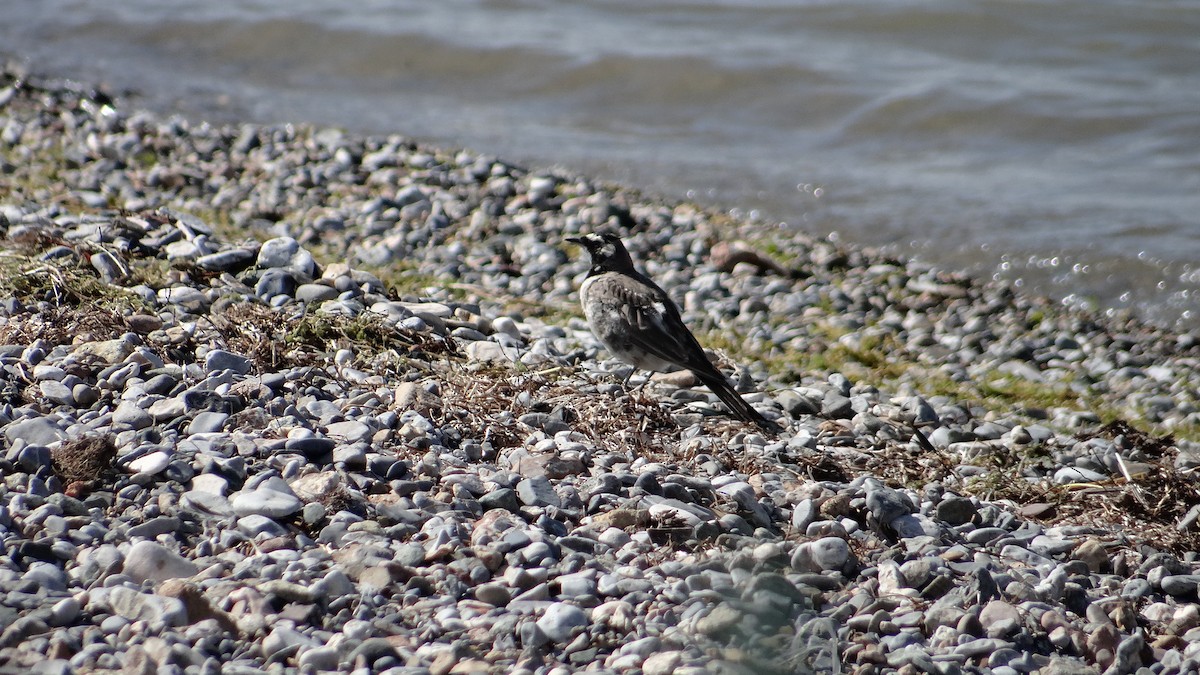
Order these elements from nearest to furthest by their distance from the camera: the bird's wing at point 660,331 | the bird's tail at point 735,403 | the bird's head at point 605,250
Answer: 1. the bird's tail at point 735,403
2. the bird's wing at point 660,331
3. the bird's head at point 605,250

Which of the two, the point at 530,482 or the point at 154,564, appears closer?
the point at 154,564

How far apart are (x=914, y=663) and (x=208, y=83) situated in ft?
47.3

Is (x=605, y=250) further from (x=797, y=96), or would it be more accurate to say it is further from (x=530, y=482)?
(x=797, y=96)

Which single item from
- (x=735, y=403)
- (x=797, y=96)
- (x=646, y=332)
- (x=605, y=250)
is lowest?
(x=735, y=403)

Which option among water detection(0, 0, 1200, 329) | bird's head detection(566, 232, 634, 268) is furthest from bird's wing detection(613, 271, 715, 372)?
water detection(0, 0, 1200, 329)

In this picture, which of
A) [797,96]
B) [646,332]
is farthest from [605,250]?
[797,96]

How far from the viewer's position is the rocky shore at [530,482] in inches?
149

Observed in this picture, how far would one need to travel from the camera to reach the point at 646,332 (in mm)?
6352

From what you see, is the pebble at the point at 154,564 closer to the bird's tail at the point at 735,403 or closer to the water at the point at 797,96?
the bird's tail at the point at 735,403

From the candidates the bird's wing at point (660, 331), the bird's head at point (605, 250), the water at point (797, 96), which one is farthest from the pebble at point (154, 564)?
the water at point (797, 96)

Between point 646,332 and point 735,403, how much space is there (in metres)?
0.65

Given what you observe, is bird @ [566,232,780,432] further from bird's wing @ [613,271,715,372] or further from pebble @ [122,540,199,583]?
pebble @ [122,540,199,583]

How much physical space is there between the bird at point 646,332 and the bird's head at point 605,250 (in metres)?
0.24

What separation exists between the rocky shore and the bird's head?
54 cm
